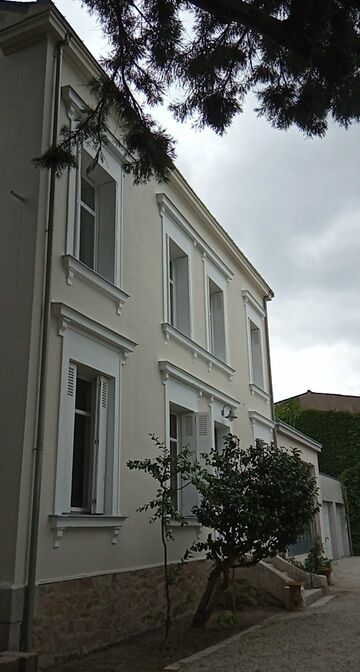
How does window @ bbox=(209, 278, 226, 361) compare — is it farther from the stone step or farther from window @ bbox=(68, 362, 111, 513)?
window @ bbox=(68, 362, 111, 513)

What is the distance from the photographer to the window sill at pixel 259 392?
15281mm

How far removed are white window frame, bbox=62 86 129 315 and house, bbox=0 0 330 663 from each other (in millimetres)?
26

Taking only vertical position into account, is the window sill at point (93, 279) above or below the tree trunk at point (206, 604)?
Result: above

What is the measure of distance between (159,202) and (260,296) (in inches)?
279

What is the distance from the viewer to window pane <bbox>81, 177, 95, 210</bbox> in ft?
30.5

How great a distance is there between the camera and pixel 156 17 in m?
6.23

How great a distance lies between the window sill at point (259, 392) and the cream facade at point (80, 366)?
3.86 metres

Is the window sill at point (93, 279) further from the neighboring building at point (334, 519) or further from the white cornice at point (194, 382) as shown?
the neighboring building at point (334, 519)

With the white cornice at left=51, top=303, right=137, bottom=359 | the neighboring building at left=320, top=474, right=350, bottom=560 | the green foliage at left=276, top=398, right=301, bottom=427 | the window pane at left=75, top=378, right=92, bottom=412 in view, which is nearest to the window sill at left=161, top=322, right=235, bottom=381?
the white cornice at left=51, top=303, right=137, bottom=359

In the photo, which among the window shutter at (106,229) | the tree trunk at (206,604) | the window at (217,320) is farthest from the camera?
the window at (217,320)

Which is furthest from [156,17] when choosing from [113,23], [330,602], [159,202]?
[330,602]

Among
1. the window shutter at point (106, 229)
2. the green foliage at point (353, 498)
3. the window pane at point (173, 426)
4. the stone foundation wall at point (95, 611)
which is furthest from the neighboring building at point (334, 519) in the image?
the window shutter at point (106, 229)

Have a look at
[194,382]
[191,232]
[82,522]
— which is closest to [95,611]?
[82,522]

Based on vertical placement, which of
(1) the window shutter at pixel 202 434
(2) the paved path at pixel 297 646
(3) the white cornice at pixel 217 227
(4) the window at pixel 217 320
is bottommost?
(2) the paved path at pixel 297 646
